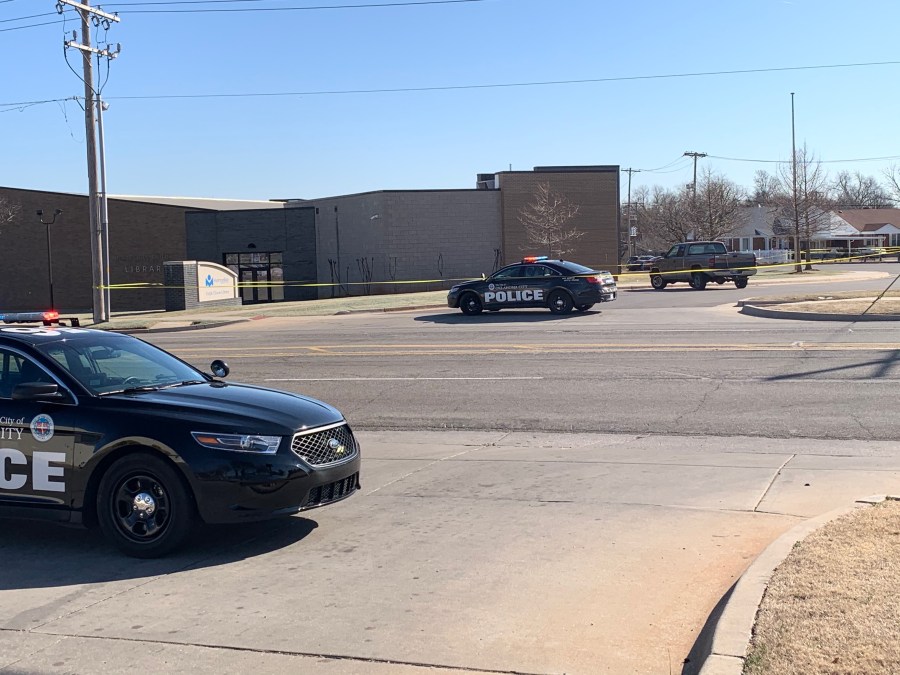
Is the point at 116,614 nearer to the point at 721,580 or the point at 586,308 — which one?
the point at 721,580

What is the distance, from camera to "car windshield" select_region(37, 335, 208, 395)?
23.2ft

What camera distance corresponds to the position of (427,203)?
166 feet

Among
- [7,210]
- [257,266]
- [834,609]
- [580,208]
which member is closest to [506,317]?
[834,609]

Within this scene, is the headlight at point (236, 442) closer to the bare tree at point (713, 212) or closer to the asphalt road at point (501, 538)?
the asphalt road at point (501, 538)

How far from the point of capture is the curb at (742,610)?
13.6 ft

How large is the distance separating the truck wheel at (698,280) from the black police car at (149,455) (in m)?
33.6

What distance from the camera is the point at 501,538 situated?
22.2ft

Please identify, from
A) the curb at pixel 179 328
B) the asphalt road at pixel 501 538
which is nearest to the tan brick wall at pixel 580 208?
the curb at pixel 179 328

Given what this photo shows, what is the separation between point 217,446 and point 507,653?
8.70ft

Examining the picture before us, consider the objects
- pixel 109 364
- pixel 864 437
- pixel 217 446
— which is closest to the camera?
pixel 217 446

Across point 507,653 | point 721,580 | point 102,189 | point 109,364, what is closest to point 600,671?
point 507,653

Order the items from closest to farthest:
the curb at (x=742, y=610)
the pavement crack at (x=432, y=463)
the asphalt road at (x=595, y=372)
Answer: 1. the curb at (x=742, y=610)
2. the pavement crack at (x=432, y=463)
3. the asphalt road at (x=595, y=372)

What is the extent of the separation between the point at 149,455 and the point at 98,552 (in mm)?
964

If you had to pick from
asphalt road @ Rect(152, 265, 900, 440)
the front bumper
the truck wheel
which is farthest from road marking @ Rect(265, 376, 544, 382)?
the truck wheel
